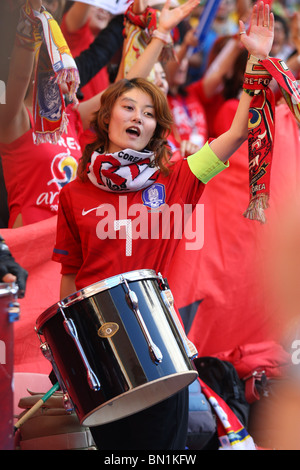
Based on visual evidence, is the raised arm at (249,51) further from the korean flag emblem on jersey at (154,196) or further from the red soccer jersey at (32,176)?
the red soccer jersey at (32,176)

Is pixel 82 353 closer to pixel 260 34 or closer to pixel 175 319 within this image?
pixel 175 319

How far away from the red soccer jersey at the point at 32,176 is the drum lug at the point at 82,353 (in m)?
Result: 1.14

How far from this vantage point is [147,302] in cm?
208

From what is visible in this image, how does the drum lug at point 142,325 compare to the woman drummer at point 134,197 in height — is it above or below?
below

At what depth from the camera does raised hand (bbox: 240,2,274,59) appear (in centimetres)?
229

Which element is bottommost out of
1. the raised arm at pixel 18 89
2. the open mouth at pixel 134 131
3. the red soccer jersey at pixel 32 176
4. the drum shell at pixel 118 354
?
the drum shell at pixel 118 354

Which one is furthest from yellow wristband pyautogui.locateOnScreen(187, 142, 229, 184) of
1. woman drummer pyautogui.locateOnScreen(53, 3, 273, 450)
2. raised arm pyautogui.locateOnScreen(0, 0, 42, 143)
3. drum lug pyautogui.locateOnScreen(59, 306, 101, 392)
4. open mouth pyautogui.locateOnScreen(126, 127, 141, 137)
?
raised arm pyautogui.locateOnScreen(0, 0, 42, 143)

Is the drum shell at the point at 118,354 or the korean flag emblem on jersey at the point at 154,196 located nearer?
the drum shell at the point at 118,354

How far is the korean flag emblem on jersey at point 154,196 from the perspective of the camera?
2373 mm

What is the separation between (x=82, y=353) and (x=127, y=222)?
0.55 metres

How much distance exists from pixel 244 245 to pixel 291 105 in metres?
1.34

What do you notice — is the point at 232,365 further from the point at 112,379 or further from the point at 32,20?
the point at 32,20

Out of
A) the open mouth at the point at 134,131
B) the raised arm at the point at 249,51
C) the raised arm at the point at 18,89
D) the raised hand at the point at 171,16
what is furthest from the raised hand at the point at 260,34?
the raised arm at the point at 18,89

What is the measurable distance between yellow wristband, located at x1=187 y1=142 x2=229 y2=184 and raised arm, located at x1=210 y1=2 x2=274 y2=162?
Result: 2 cm
